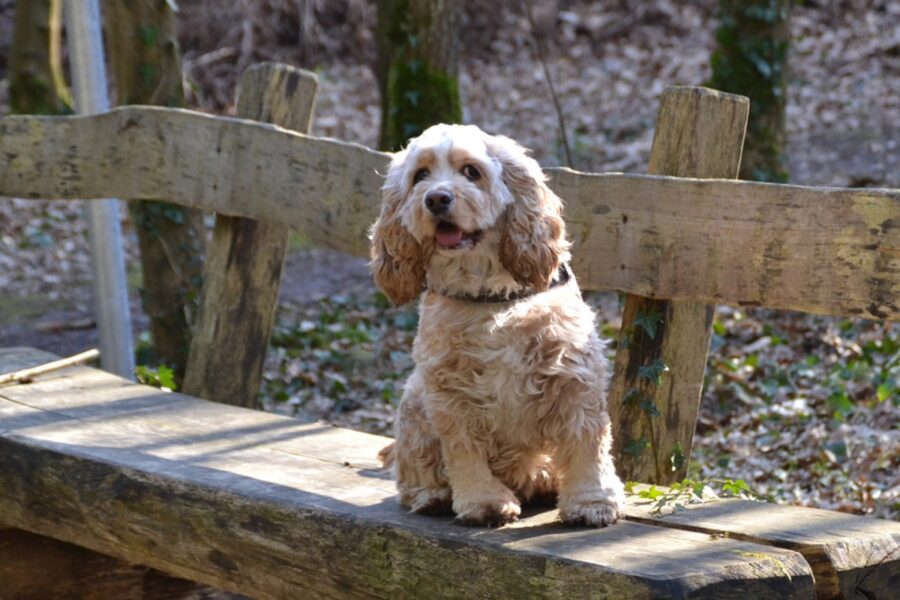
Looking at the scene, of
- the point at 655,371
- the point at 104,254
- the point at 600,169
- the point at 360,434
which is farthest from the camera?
the point at 600,169

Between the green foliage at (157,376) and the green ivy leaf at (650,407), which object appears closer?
the green ivy leaf at (650,407)

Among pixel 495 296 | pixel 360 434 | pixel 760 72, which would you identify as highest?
pixel 760 72

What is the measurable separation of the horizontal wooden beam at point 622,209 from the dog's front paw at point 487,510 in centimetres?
114

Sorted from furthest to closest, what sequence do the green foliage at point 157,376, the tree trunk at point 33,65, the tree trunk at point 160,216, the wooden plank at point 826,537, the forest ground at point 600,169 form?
the tree trunk at point 33,65 → the tree trunk at point 160,216 → the forest ground at point 600,169 → the green foliage at point 157,376 → the wooden plank at point 826,537

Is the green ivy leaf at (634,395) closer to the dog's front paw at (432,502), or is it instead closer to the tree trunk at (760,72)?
the dog's front paw at (432,502)

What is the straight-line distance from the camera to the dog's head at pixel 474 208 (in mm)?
3582

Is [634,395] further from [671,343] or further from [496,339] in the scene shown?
[496,339]

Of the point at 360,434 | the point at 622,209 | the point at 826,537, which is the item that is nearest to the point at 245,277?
the point at 360,434

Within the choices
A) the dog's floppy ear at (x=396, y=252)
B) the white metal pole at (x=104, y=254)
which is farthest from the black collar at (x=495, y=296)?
the white metal pole at (x=104, y=254)

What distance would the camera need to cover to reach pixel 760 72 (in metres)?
10.0

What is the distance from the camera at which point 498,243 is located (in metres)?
3.68

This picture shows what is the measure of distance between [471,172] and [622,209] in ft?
3.28

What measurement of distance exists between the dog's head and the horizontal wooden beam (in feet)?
2.33

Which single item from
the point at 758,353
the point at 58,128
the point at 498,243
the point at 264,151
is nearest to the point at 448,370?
the point at 498,243
